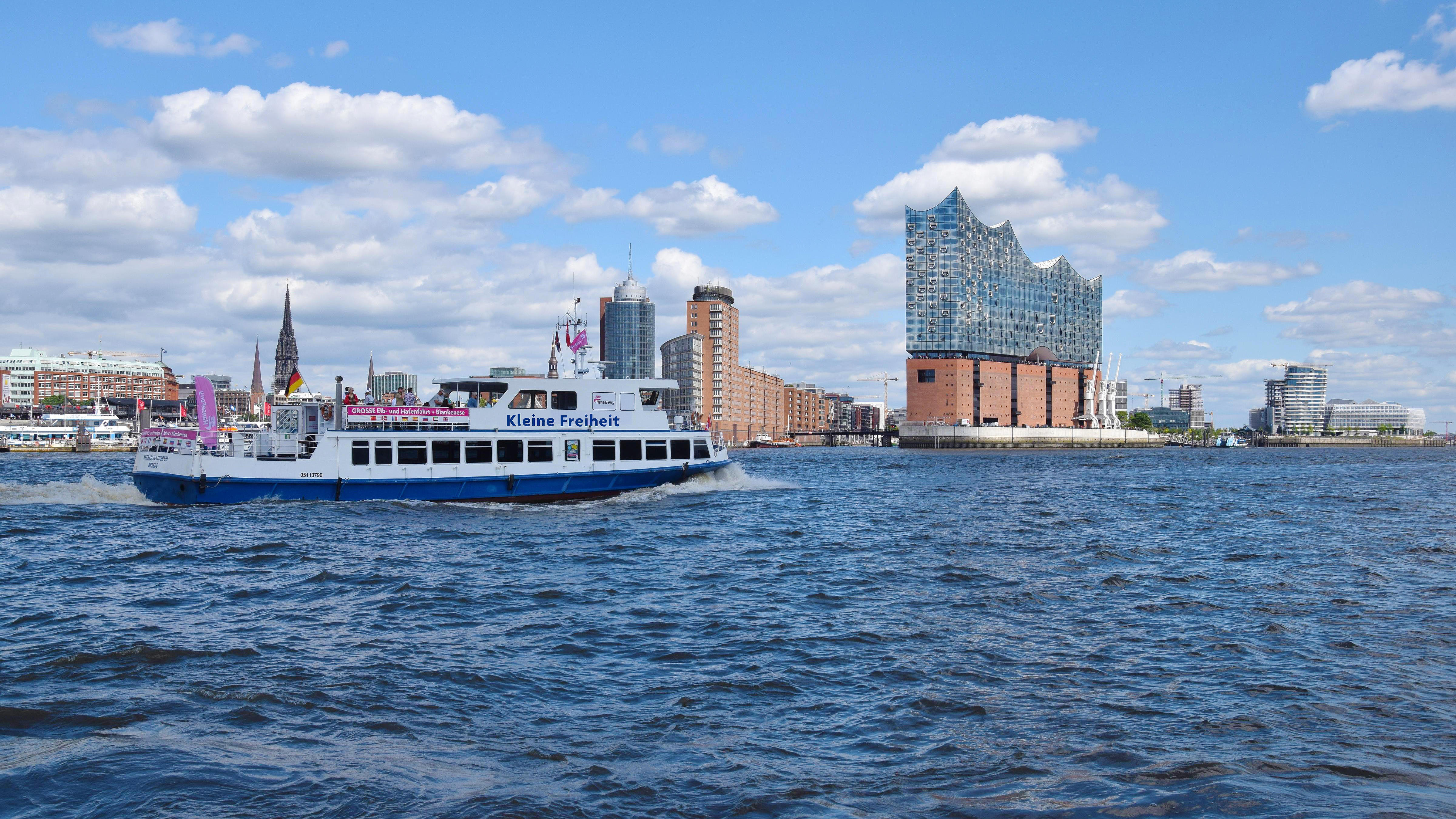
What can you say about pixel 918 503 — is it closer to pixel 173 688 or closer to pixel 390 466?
pixel 390 466

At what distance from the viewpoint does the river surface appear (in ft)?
24.3

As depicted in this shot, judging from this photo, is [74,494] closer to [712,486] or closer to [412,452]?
[412,452]

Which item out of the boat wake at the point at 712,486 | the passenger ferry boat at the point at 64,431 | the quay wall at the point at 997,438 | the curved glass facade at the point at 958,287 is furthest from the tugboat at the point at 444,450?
the curved glass facade at the point at 958,287

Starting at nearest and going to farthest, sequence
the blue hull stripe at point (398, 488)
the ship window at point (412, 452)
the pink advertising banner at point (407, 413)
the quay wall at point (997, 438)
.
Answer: the blue hull stripe at point (398, 488), the pink advertising banner at point (407, 413), the ship window at point (412, 452), the quay wall at point (997, 438)

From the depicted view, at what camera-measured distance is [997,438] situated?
557 ft

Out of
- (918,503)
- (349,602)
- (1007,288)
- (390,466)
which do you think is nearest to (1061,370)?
(1007,288)

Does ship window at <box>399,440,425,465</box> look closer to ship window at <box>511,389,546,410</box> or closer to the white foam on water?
ship window at <box>511,389,546,410</box>

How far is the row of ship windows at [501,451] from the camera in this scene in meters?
32.4

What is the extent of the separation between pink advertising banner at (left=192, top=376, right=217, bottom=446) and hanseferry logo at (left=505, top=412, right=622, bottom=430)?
9876mm

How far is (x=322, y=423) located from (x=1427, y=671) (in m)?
31.7

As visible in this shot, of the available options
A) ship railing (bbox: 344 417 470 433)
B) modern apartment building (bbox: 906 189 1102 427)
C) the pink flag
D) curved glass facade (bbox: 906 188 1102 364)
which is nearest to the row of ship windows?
ship railing (bbox: 344 417 470 433)

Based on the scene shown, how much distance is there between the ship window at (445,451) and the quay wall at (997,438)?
456 ft

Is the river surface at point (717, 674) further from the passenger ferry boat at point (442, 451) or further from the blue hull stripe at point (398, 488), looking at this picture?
the passenger ferry boat at point (442, 451)

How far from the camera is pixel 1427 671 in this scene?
1123 centimetres
